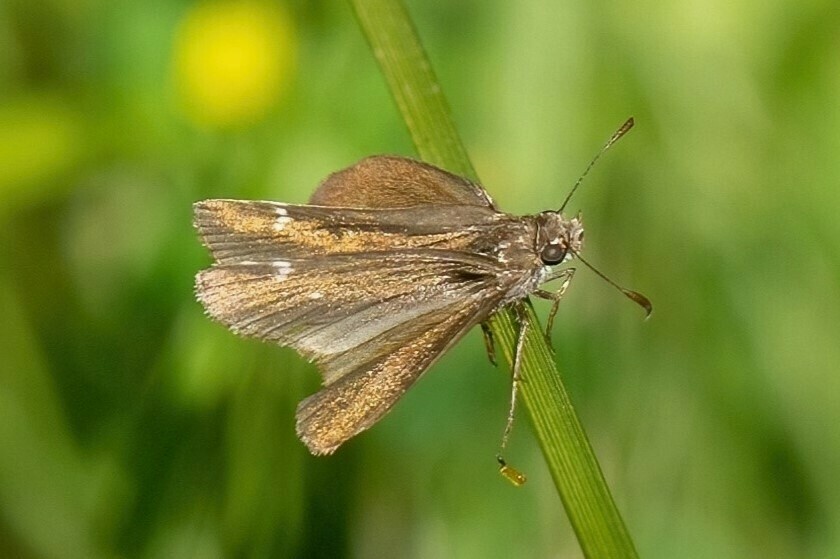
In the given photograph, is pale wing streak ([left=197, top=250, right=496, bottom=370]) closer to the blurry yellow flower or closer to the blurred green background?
the blurred green background

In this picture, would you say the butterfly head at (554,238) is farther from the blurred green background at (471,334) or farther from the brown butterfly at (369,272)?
the blurred green background at (471,334)

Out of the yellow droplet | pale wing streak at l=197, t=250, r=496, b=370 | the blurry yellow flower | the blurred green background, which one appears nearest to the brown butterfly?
pale wing streak at l=197, t=250, r=496, b=370

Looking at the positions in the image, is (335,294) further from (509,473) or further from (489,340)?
(509,473)

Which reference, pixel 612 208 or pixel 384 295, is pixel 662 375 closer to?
pixel 612 208

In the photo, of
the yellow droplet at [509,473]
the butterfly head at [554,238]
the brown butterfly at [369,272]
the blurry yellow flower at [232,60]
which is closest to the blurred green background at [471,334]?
the blurry yellow flower at [232,60]

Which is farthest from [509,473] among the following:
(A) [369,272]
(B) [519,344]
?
(A) [369,272]
